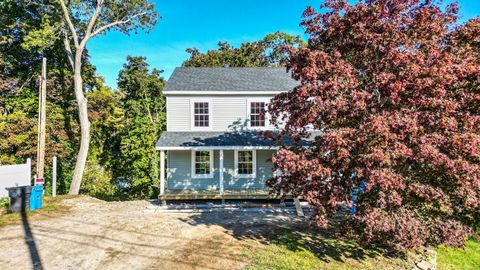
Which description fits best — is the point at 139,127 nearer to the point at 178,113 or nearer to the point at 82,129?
the point at 82,129

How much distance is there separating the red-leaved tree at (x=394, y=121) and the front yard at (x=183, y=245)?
1255mm

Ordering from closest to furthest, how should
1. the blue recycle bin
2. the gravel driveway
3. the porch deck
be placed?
the gravel driveway < the blue recycle bin < the porch deck

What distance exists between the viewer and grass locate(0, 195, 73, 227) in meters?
11.3

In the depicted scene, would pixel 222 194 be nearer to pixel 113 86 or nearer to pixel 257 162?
pixel 257 162

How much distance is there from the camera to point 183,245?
28.9ft

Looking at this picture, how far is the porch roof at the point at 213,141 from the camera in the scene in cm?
1395

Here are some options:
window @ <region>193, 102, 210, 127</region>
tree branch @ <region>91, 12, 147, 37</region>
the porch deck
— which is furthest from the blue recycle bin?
tree branch @ <region>91, 12, 147, 37</region>

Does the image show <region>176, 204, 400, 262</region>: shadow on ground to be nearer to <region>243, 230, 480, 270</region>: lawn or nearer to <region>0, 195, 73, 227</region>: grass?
<region>243, 230, 480, 270</region>: lawn

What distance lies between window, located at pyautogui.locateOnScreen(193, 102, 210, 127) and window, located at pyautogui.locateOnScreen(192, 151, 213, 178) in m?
1.58

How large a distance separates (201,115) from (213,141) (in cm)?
217

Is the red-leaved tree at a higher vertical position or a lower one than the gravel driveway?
higher

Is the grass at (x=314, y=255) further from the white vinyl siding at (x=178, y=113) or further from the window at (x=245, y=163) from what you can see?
the white vinyl siding at (x=178, y=113)

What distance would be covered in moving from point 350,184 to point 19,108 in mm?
22001

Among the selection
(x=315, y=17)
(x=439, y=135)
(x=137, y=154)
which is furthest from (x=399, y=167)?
(x=137, y=154)
